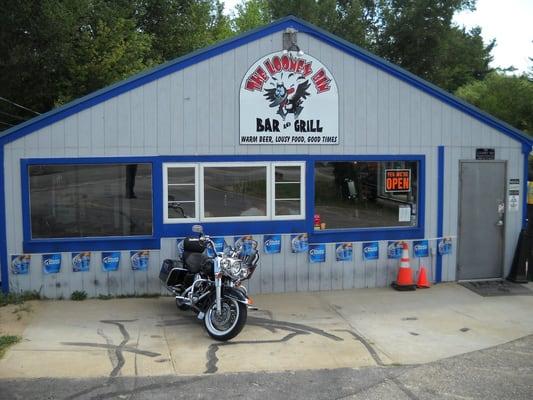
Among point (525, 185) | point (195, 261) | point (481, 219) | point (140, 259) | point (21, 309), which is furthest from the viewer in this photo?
point (525, 185)

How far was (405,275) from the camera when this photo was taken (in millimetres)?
9641

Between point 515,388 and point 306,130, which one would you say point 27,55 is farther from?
point 515,388

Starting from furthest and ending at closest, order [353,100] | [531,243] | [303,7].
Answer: [303,7], [531,243], [353,100]

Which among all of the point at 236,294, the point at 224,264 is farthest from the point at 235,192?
the point at 236,294

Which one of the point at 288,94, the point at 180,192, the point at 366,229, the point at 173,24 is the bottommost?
the point at 366,229

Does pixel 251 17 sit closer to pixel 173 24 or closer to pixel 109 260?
pixel 173 24

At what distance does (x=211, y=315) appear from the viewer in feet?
22.8

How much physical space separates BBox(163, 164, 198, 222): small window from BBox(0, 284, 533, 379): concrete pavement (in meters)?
1.28

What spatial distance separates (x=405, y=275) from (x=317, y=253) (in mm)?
1483

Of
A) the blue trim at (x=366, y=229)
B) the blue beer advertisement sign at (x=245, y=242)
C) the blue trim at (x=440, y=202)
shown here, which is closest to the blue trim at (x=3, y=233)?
the blue beer advertisement sign at (x=245, y=242)

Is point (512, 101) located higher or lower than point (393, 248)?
higher

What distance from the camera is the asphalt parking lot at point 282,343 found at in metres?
5.76

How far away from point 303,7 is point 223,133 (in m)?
19.5

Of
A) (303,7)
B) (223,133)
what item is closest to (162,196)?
(223,133)
